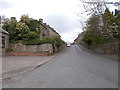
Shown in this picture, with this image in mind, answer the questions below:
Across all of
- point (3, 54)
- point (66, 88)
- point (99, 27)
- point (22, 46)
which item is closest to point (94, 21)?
point (99, 27)

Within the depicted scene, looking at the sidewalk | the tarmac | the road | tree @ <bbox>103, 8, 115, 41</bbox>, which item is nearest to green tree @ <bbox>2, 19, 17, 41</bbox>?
the sidewalk

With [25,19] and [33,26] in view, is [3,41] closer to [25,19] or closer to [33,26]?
[25,19]

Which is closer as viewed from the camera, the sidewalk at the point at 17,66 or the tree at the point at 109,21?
the sidewalk at the point at 17,66

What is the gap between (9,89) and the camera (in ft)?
23.8

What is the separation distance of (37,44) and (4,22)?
9.68 m

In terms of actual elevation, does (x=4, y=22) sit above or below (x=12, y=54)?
above

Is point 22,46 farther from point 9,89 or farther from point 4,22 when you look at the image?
point 9,89

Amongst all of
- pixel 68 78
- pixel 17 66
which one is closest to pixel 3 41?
pixel 17 66

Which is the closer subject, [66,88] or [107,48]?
[66,88]

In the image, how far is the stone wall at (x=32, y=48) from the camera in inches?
1303

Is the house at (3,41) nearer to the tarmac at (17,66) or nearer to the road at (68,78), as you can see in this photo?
the tarmac at (17,66)

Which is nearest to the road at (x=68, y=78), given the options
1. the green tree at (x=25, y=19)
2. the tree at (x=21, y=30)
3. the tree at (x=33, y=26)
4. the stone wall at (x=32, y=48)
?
the stone wall at (x=32, y=48)

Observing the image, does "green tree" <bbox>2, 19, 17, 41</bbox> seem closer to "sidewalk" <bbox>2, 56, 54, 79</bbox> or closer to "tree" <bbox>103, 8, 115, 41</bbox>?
"sidewalk" <bbox>2, 56, 54, 79</bbox>

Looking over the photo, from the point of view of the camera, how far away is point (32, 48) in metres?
34.0
